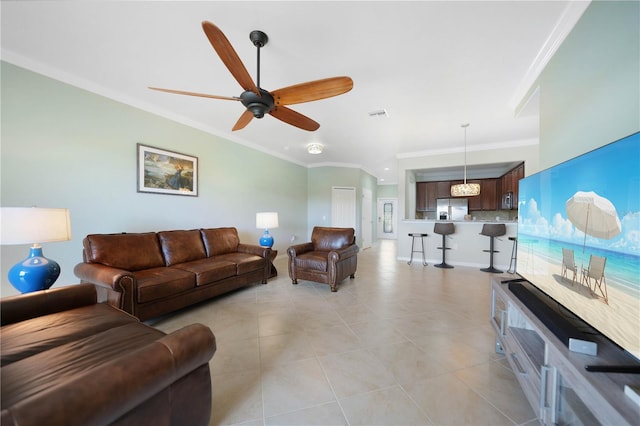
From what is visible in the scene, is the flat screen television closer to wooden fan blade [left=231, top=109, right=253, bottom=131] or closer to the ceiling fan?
the ceiling fan

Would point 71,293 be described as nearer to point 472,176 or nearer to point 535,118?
point 535,118

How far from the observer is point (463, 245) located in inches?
196

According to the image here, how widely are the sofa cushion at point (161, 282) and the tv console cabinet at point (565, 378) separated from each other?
288 centimetres

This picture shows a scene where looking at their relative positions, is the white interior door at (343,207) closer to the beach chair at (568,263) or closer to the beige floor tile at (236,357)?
the beige floor tile at (236,357)

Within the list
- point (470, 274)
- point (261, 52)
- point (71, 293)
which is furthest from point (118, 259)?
point (470, 274)

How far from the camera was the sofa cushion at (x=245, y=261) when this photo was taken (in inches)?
123

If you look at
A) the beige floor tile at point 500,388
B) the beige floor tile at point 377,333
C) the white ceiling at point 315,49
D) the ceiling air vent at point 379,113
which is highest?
the white ceiling at point 315,49

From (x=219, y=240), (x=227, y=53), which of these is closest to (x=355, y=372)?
(x=227, y=53)

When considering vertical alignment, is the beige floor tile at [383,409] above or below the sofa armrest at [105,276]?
below

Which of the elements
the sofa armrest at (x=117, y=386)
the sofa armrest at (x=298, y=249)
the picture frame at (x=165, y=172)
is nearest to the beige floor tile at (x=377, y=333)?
the sofa armrest at (x=117, y=386)

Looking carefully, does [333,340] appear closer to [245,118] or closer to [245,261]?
[245,261]

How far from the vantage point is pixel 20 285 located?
175 centimetres

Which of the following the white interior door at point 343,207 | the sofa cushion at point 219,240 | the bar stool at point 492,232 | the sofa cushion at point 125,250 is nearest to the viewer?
the sofa cushion at point 125,250

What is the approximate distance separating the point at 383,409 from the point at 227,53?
94.9 inches
